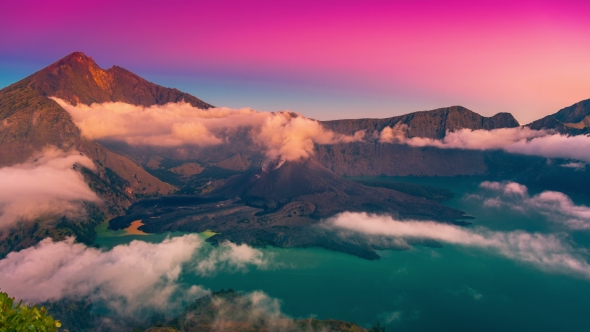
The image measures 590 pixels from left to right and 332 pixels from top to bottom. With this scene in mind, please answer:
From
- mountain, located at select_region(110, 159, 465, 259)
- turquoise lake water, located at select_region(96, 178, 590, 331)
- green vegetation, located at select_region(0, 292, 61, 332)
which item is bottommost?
turquoise lake water, located at select_region(96, 178, 590, 331)

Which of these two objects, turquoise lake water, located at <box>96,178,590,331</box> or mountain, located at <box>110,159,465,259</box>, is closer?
turquoise lake water, located at <box>96,178,590,331</box>

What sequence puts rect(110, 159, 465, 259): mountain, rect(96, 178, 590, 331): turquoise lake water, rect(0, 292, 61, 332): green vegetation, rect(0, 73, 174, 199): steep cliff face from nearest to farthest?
1. rect(0, 292, 61, 332): green vegetation
2. rect(96, 178, 590, 331): turquoise lake water
3. rect(110, 159, 465, 259): mountain
4. rect(0, 73, 174, 199): steep cliff face

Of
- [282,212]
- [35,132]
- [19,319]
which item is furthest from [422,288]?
[35,132]

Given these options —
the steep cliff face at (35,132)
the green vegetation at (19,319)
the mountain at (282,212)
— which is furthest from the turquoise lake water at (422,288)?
the green vegetation at (19,319)

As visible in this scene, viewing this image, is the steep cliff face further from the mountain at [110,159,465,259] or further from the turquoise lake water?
the turquoise lake water

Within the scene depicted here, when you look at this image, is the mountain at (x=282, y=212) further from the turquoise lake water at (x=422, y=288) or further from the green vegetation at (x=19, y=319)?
the green vegetation at (x=19, y=319)

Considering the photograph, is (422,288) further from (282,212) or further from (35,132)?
(35,132)

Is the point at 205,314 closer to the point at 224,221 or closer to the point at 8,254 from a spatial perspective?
the point at 8,254

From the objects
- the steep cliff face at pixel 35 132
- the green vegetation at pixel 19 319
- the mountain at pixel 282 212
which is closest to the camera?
the green vegetation at pixel 19 319

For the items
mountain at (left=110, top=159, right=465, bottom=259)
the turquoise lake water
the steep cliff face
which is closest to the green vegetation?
the turquoise lake water
